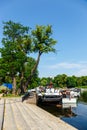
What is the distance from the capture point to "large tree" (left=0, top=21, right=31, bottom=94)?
205 feet

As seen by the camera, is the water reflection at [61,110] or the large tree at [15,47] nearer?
the water reflection at [61,110]

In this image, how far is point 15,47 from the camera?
Result: 206ft

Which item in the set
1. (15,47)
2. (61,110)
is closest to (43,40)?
(15,47)

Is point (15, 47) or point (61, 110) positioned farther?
point (15, 47)

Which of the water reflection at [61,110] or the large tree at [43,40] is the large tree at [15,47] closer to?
the large tree at [43,40]

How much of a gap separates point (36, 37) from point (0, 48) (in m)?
8.26

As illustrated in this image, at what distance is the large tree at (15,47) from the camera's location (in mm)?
62625

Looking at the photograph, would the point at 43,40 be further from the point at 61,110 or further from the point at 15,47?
the point at 61,110

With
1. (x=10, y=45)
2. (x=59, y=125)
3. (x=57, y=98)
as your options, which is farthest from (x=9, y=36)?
(x=59, y=125)

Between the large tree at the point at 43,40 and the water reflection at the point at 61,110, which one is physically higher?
the large tree at the point at 43,40

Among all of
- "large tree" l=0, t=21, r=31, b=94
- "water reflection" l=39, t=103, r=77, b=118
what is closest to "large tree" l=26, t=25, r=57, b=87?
"large tree" l=0, t=21, r=31, b=94

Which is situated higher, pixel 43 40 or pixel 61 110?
pixel 43 40

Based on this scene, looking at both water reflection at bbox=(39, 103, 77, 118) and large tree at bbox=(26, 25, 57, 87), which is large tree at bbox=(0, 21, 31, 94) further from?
water reflection at bbox=(39, 103, 77, 118)

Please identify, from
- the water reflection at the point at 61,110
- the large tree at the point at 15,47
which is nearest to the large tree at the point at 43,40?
the large tree at the point at 15,47
